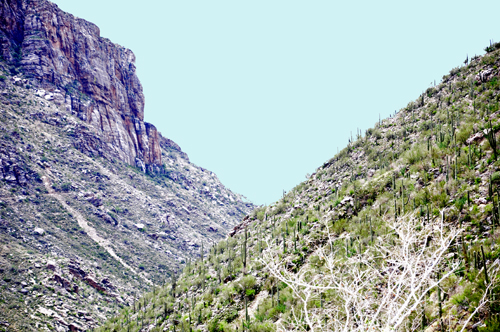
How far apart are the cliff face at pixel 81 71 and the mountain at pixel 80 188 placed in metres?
0.39

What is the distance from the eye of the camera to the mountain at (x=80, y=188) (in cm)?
3534

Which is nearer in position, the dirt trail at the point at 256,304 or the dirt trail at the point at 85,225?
the dirt trail at the point at 256,304

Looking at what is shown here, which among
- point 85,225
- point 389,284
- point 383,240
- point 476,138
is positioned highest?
point 476,138

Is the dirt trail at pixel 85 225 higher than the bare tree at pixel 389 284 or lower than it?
lower

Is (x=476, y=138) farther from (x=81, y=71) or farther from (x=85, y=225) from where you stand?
(x=81, y=71)

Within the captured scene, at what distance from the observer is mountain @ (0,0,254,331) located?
35.3 m

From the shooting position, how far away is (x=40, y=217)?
48062 millimetres

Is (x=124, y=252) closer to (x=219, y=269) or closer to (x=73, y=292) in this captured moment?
(x=73, y=292)

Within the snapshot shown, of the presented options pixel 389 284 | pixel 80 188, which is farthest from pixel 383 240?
pixel 80 188

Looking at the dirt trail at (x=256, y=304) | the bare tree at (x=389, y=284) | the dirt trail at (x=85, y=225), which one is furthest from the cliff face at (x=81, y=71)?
the bare tree at (x=389, y=284)

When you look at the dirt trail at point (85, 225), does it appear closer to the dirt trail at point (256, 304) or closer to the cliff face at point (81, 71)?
the cliff face at point (81, 71)

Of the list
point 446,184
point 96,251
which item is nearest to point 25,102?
point 96,251

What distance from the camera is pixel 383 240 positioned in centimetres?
→ 1107

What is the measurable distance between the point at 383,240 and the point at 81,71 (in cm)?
10867
